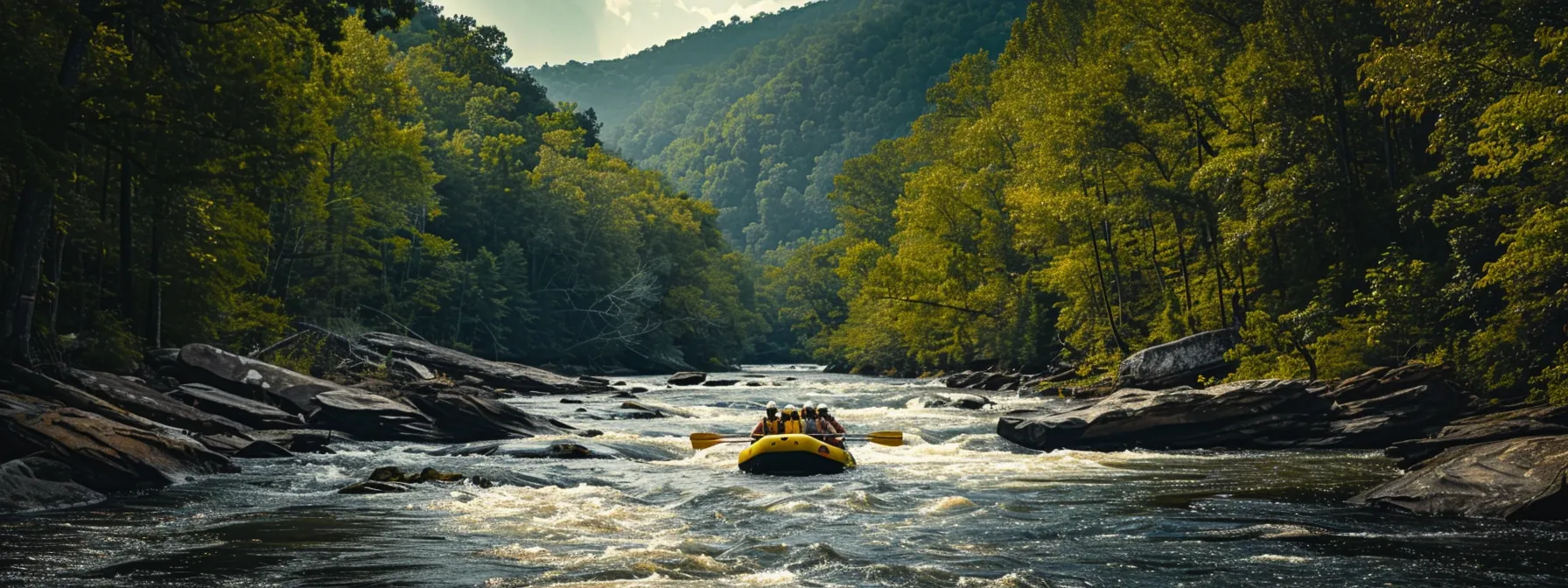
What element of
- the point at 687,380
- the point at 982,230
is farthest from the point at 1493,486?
the point at 687,380

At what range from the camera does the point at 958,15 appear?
168250 millimetres

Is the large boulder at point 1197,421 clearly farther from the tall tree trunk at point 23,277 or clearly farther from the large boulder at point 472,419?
the tall tree trunk at point 23,277

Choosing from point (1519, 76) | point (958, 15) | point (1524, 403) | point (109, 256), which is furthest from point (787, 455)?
point (958, 15)

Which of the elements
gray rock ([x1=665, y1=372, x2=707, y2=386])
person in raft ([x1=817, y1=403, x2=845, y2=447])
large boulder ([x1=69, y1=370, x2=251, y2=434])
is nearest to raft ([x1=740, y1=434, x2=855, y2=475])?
person in raft ([x1=817, y1=403, x2=845, y2=447])

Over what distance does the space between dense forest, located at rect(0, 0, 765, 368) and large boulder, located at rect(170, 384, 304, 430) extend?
182cm

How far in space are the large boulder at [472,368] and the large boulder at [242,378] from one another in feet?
34.4

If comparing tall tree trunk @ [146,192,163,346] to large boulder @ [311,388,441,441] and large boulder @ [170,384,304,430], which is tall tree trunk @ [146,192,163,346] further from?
large boulder @ [311,388,441,441]

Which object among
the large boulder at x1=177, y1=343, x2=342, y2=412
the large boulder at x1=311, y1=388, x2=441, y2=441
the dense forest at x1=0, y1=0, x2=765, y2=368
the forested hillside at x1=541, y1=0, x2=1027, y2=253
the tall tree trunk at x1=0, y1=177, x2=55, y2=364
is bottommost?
the large boulder at x1=311, y1=388, x2=441, y2=441

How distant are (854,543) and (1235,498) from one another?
499 cm

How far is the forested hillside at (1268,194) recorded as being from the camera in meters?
17.0

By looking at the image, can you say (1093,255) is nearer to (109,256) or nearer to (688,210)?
(109,256)

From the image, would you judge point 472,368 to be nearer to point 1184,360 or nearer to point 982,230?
point 1184,360

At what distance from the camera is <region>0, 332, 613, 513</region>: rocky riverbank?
12609 millimetres

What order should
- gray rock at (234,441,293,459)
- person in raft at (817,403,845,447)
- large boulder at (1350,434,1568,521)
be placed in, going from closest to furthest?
large boulder at (1350,434,1568,521) < gray rock at (234,441,293,459) < person in raft at (817,403,845,447)
